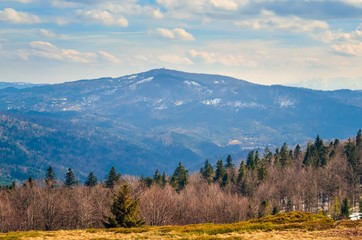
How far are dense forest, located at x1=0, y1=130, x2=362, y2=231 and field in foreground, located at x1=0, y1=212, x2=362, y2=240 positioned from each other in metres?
13.2

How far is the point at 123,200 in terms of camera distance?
200ft

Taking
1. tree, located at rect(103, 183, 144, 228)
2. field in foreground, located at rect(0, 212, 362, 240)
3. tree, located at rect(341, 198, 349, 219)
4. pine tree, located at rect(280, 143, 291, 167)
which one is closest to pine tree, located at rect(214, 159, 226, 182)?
pine tree, located at rect(280, 143, 291, 167)

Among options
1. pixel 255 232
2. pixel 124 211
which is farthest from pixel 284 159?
pixel 255 232

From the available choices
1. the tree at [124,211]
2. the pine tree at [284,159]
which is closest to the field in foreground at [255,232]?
the tree at [124,211]

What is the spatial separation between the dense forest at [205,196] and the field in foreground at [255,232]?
13.2 meters

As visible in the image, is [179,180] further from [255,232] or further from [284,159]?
[255,232]

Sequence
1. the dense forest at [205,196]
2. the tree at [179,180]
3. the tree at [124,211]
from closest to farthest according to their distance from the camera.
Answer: the tree at [124,211]
the dense forest at [205,196]
the tree at [179,180]

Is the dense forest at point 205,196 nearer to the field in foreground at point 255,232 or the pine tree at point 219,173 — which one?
the pine tree at point 219,173

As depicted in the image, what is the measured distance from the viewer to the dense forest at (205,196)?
310ft

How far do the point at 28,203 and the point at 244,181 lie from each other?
6734 cm

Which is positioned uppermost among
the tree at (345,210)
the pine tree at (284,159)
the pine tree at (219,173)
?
the pine tree at (284,159)

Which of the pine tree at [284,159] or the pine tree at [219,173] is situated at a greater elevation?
the pine tree at [284,159]

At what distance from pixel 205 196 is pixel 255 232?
236 feet

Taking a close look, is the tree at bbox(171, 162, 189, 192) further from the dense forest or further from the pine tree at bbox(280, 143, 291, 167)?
the pine tree at bbox(280, 143, 291, 167)
